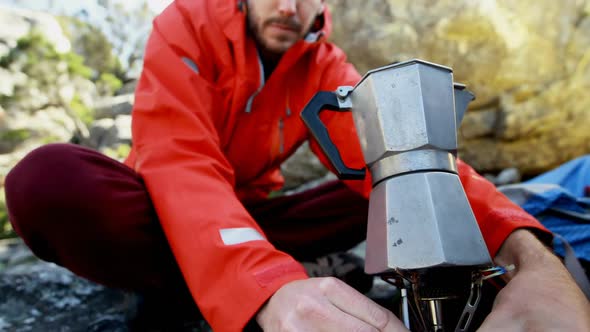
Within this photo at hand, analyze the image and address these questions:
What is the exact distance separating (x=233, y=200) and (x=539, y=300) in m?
0.53

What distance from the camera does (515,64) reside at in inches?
113

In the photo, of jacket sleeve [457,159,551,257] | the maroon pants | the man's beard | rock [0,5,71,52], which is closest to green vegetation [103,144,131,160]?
rock [0,5,71,52]

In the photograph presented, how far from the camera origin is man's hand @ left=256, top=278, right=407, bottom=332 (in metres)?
0.55

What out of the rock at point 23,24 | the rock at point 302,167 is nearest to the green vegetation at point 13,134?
the rock at point 23,24

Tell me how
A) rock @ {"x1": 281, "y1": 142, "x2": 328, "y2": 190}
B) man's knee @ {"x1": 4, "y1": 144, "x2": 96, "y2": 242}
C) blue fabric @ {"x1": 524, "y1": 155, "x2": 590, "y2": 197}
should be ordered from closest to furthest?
man's knee @ {"x1": 4, "y1": 144, "x2": 96, "y2": 242} < blue fabric @ {"x1": 524, "y1": 155, "x2": 590, "y2": 197} < rock @ {"x1": 281, "y1": 142, "x2": 328, "y2": 190}

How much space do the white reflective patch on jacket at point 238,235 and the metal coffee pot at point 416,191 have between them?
0.20 m

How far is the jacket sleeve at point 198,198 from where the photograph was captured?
0.67 metres

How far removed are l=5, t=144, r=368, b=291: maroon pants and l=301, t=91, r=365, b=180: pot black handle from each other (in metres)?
0.44

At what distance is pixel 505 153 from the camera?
3.04 m

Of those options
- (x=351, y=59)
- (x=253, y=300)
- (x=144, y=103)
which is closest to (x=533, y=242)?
(x=253, y=300)

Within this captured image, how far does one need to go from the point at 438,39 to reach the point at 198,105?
2437mm

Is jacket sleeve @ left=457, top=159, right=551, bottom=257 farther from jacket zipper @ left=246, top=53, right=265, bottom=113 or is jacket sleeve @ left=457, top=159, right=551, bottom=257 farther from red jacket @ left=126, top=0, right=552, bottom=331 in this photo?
jacket zipper @ left=246, top=53, right=265, bottom=113

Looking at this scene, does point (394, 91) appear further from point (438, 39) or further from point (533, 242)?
point (438, 39)

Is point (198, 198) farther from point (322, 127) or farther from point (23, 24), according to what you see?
point (23, 24)
